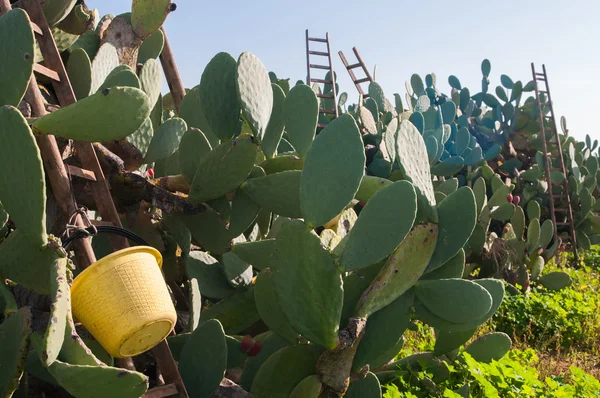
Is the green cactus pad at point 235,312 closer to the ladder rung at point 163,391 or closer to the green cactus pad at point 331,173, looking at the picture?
the ladder rung at point 163,391

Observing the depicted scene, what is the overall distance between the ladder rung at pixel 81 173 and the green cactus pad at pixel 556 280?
15.8ft

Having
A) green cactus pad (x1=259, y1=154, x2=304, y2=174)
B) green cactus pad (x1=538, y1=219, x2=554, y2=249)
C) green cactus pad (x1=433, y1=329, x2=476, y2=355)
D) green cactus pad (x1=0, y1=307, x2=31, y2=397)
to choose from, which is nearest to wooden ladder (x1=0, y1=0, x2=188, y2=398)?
green cactus pad (x1=0, y1=307, x2=31, y2=397)

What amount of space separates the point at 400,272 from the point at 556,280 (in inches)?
165

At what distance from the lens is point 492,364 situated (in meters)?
2.70

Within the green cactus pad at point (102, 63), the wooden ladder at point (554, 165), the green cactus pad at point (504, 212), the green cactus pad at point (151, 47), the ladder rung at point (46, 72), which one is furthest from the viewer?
the wooden ladder at point (554, 165)

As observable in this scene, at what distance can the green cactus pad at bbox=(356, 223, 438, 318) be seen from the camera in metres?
2.00

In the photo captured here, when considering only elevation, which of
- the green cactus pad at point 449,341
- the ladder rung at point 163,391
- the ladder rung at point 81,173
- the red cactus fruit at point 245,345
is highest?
the ladder rung at point 81,173

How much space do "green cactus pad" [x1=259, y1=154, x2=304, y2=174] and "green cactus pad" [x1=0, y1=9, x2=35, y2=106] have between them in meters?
1.05

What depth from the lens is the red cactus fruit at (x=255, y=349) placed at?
2232mm

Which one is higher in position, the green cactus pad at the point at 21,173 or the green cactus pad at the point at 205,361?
the green cactus pad at the point at 21,173

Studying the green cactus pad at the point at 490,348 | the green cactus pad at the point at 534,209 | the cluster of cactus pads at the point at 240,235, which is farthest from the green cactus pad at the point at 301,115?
the green cactus pad at the point at 534,209

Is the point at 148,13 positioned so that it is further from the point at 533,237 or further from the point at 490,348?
the point at 533,237

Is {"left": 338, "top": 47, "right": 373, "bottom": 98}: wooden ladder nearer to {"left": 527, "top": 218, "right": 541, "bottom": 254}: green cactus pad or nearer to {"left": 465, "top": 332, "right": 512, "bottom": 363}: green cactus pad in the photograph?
{"left": 527, "top": 218, "right": 541, "bottom": 254}: green cactus pad

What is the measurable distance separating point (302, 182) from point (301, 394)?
67cm
